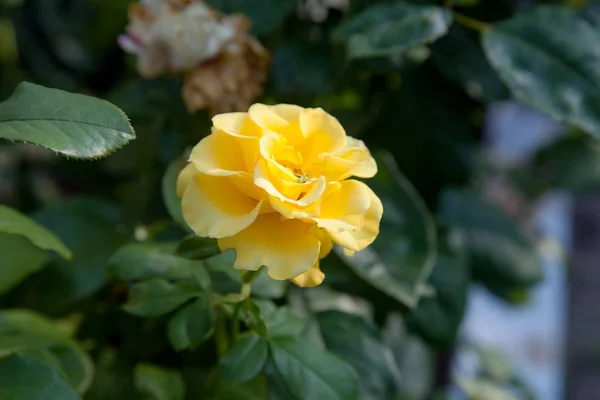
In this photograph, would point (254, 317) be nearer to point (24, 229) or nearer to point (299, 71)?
point (24, 229)

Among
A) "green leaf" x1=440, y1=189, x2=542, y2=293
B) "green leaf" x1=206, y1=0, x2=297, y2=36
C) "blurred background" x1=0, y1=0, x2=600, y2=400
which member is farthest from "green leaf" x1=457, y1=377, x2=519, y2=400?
"green leaf" x1=206, y1=0, x2=297, y2=36

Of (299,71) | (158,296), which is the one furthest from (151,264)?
(299,71)

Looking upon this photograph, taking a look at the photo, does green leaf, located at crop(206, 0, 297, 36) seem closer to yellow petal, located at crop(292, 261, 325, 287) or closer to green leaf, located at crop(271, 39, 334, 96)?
green leaf, located at crop(271, 39, 334, 96)

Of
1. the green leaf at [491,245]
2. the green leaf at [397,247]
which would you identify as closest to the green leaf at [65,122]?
the green leaf at [397,247]

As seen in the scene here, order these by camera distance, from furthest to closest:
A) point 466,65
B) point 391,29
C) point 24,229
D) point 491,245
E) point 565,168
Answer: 1. point 565,168
2. point 491,245
3. point 466,65
4. point 391,29
5. point 24,229

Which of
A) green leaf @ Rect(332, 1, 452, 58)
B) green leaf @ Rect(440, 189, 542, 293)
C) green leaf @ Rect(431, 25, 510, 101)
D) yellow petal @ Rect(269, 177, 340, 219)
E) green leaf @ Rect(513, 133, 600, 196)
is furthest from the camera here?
green leaf @ Rect(513, 133, 600, 196)

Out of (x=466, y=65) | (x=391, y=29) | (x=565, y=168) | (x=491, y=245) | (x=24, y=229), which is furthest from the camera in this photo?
(x=565, y=168)

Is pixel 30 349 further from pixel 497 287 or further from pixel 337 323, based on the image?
pixel 497 287

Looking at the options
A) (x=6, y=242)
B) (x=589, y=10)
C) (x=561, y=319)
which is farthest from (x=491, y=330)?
(x=6, y=242)
